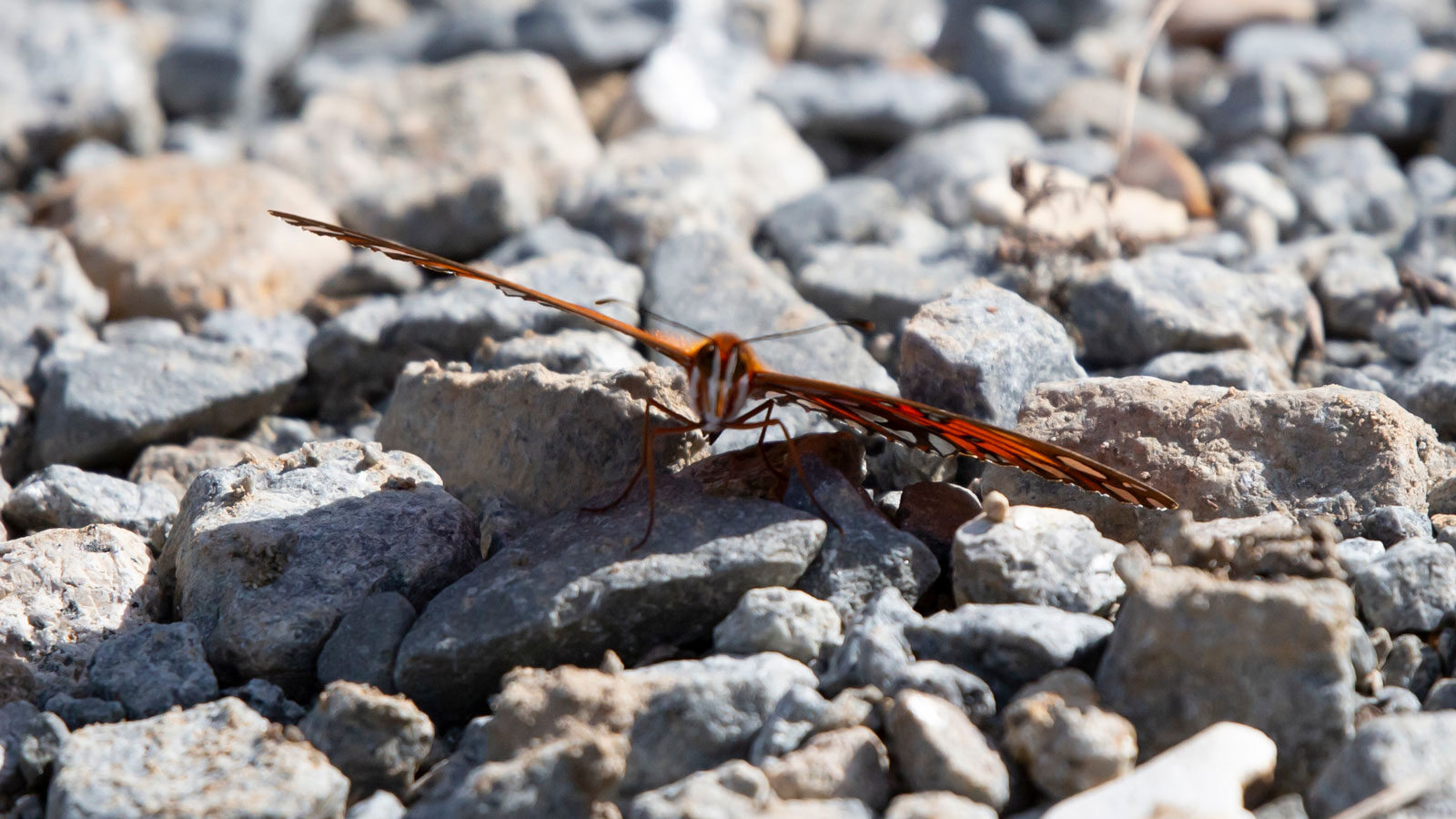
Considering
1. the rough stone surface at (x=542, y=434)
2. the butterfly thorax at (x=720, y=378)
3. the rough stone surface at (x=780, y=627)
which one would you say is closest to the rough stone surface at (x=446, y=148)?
the rough stone surface at (x=542, y=434)

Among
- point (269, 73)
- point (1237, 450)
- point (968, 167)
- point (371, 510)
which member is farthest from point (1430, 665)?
point (269, 73)

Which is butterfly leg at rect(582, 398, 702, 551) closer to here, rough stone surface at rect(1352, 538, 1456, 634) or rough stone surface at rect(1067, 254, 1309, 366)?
rough stone surface at rect(1352, 538, 1456, 634)

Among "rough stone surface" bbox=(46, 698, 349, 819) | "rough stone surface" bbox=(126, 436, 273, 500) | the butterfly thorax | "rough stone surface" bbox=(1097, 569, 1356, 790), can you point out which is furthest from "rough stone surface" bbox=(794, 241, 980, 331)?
"rough stone surface" bbox=(46, 698, 349, 819)

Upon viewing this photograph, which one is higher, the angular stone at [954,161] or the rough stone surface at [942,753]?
the rough stone surface at [942,753]

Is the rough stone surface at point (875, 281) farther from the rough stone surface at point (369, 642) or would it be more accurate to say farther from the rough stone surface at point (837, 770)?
the rough stone surface at point (837, 770)

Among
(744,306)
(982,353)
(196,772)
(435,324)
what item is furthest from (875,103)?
(196,772)

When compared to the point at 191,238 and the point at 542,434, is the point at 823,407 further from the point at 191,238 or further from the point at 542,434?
the point at 191,238

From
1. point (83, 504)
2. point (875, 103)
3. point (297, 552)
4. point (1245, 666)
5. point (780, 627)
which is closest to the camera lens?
point (1245, 666)
